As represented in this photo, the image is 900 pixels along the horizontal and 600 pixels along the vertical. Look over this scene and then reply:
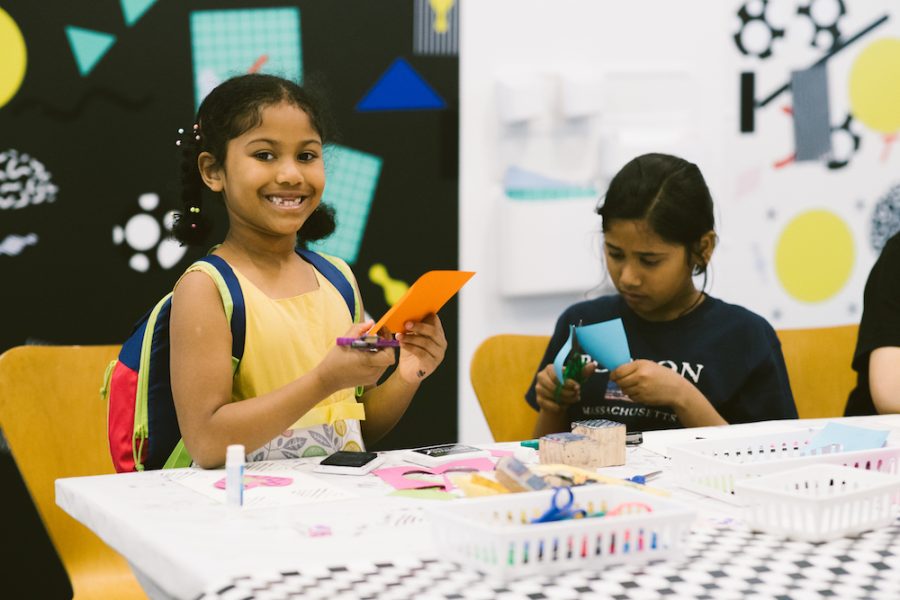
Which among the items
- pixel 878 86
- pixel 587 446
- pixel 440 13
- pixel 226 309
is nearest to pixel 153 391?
pixel 226 309

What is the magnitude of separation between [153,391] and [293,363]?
209 mm

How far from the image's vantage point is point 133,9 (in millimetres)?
2773

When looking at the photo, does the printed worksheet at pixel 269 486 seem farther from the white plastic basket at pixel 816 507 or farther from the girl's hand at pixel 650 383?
the girl's hand at pixel 650 383

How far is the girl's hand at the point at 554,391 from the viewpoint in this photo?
200 cm

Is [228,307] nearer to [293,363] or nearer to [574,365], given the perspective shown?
[293,363]

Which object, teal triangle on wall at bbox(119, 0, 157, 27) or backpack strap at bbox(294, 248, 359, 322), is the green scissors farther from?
teal triangle on wall at bbox(119, 0, 157, 27)

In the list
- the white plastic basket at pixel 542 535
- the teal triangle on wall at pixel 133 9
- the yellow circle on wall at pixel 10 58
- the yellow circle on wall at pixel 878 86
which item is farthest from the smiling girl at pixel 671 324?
the yellow circle on wall at pixel 878 86

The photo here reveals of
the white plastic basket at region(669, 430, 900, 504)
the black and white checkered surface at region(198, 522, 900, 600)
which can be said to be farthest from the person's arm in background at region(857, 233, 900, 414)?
the black and white checkered surface at region(198, 522, 900, 600)

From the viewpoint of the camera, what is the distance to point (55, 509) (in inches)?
78.5

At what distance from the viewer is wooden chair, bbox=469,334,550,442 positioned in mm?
2342

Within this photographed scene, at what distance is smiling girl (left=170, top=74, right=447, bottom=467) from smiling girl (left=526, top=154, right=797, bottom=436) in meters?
0.40

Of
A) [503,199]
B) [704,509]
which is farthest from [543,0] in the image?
[704,509]

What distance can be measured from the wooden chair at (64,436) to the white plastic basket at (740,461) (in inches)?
38.5

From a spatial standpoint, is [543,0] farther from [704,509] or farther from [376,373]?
[704,509]
